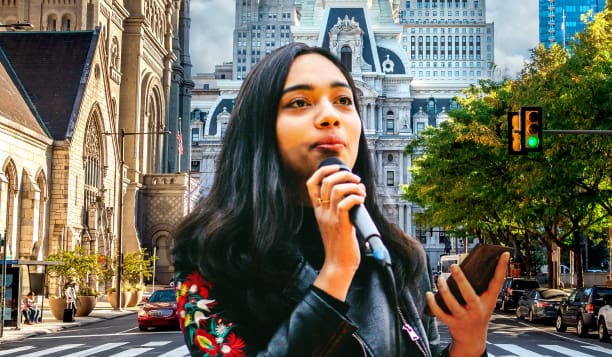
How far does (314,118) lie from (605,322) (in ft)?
89.7

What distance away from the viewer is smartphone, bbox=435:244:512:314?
107 inches

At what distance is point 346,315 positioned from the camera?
8.59ft

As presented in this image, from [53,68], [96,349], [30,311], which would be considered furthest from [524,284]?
[53,68]

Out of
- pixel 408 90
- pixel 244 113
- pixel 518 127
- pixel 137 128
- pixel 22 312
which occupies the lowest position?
pixel 22 312

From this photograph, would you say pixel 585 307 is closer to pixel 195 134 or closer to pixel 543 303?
pixel 543 303

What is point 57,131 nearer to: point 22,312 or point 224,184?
point 22,312

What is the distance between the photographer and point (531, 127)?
68.5 feet

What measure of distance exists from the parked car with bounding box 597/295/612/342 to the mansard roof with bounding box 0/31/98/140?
31435 millimetres

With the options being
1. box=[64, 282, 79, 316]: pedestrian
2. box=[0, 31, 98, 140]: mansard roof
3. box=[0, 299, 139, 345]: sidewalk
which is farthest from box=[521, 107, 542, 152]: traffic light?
box=[0, 31, 98, 140]: mansard roof

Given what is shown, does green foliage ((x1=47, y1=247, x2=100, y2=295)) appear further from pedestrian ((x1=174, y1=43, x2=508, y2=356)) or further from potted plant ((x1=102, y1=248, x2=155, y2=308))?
pedestrian ((x1=174, y1=43, x2=508, y2=356))

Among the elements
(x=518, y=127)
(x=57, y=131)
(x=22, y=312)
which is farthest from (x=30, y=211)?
(x=518, y=127)

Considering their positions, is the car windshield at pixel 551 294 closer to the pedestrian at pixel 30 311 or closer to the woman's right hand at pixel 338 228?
the pedestrian at pixel 30 311

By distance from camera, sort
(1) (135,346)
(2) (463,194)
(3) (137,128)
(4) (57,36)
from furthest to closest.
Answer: (3) (137,128), (4) (57,36), (2) (463,194), (1) (135,346)

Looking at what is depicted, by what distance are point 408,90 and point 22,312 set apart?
106255 millimetres
